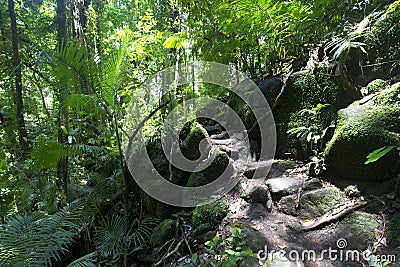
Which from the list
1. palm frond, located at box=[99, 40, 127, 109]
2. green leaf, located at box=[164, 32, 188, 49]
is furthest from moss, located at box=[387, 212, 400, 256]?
green leaf, located at box=[164, 32, 188, 49]

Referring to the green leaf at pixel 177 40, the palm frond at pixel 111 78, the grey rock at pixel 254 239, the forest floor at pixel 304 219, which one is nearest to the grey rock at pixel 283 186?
the forest floor at pixel 304 219

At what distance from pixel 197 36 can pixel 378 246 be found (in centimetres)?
352

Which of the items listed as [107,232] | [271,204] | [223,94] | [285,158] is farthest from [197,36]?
[107,232]

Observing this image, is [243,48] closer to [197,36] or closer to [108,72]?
[197,36]

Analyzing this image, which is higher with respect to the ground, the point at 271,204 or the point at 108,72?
the point at 108,72

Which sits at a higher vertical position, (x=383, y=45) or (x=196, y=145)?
(x=383, y=45)

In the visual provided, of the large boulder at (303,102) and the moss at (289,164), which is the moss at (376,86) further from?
the moss at (289,164)

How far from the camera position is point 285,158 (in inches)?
126

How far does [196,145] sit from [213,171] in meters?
0.55

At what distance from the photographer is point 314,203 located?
2.28m

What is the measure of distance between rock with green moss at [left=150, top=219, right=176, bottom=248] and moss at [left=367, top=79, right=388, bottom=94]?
2.65 metres

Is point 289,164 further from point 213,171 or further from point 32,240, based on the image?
point 32,240

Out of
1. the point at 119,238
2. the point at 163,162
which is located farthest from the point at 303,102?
the point at 119,238

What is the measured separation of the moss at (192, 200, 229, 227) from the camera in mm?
2460
